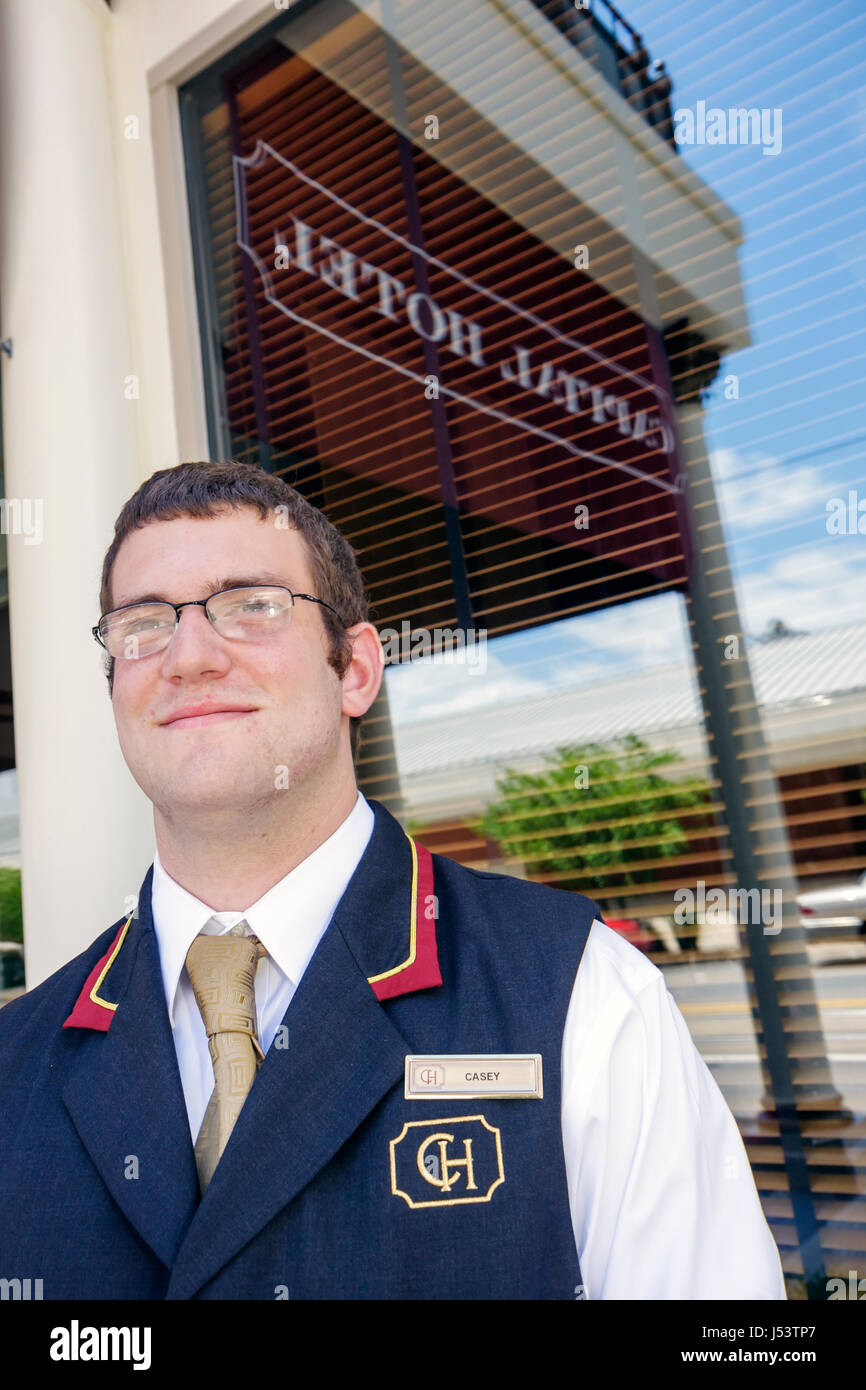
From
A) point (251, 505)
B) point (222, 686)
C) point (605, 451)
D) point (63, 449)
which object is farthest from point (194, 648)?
point (63, 449)

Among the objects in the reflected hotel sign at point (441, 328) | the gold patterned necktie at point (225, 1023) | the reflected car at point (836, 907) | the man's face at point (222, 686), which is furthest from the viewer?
the reflected hotel sign at point (441, 328)

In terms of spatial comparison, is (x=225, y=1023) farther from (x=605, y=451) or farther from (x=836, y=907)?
(x=605, y=451)

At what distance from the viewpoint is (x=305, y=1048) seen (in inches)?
41.1

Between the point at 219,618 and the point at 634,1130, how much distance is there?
2.41 feet

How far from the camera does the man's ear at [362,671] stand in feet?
4.55

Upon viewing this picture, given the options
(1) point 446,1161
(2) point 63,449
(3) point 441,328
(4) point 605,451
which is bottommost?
(1) point 446,1161

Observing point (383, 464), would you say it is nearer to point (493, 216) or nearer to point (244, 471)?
point (493, 216)

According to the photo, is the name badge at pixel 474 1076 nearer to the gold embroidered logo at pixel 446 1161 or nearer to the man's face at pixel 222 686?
the gold embroidered logo at pixel 446 1161

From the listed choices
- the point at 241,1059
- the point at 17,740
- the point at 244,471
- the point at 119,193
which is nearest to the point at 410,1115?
the point at 241,1059

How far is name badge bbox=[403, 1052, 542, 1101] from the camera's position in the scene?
100cm

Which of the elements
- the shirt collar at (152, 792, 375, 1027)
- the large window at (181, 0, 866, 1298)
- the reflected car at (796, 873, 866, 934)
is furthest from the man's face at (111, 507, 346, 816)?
the reflected car at (796, 873, 866, 934)

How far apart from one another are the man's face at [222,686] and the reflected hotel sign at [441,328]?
85 cm

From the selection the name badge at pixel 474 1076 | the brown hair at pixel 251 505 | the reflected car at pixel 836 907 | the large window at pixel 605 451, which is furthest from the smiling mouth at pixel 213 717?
the reflected car at pixel 836 907
